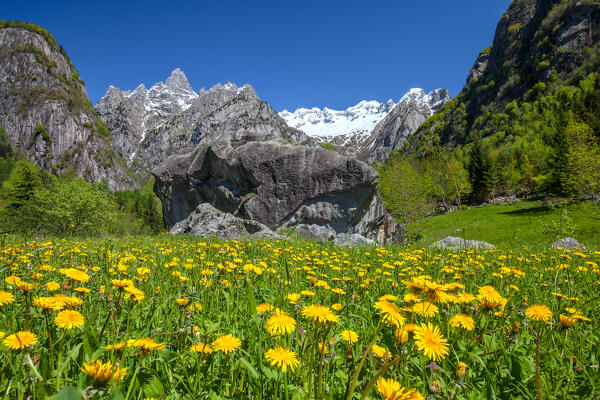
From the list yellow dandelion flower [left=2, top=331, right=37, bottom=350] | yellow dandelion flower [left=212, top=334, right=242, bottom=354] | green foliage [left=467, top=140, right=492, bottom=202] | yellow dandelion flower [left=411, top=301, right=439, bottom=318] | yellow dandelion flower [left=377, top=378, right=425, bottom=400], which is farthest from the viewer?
green foliage [left=467, top=140, right=492, bottom=202]

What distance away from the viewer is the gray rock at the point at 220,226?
10398 millimetres

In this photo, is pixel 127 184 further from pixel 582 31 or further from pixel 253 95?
pixel 582 31

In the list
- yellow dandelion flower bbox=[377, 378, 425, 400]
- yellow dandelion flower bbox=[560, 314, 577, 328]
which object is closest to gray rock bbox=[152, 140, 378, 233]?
yellow dandelion flower bbox=[560, 314, 577, 328]

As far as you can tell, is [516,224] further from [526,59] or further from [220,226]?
[526,59]

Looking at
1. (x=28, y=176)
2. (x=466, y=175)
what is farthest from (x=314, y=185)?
(x=466, y=175)

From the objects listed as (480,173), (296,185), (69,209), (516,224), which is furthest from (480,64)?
(69,209)

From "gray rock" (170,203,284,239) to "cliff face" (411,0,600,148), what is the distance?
74964 mm

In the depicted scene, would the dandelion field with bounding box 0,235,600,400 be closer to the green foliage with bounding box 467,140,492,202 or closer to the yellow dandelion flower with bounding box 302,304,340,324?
the yellow dandelion flower with bounding box 302,304,340,324

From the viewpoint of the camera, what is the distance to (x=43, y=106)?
256 ft

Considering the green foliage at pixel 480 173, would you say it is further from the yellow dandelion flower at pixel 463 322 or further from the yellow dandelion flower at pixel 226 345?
the yellow dandelion flower at pixel 226 345

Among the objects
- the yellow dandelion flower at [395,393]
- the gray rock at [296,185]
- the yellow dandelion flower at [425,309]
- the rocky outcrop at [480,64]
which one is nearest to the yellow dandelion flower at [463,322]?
the yellow dandelion flower at [425,309]

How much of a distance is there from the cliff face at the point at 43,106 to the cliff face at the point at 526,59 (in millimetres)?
110264

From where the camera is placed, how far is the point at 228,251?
14.8ft

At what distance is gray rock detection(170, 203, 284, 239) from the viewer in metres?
10.4
